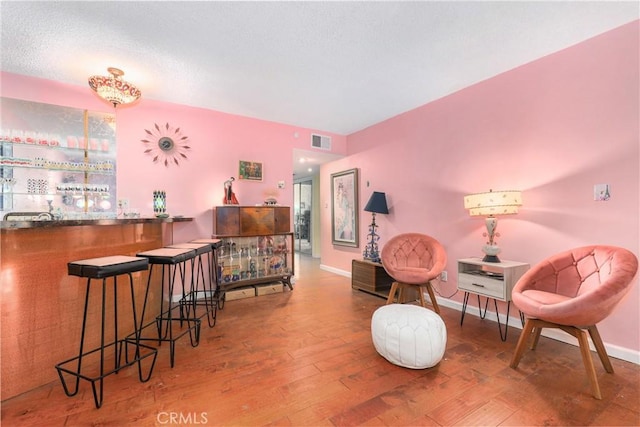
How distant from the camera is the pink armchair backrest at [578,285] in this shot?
64.6 inches

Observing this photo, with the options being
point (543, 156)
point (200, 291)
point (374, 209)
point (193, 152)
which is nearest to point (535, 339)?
point (543, 156)

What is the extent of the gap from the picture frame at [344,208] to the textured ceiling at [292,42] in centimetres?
185

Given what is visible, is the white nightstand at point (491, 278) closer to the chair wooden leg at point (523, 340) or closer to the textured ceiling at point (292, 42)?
the chair wooden leg at point (523, 340)

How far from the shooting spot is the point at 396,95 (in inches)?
133

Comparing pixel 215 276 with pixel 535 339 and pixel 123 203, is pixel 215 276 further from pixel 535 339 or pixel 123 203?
pixel 535 339

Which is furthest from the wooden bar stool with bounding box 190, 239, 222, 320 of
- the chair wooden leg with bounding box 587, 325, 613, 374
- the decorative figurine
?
the chair wooden leg with bounding box 587, 325, 613, 374

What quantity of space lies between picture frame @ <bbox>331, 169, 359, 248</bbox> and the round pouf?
2.70 meters

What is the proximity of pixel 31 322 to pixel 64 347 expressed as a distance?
28 centimetres

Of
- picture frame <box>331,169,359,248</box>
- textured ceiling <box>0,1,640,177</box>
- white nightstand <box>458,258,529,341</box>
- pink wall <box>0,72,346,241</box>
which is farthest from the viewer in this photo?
picture frame <box>331,169,359,248</box>

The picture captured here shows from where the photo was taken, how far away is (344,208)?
16.4ft

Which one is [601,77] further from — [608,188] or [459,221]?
[459,221]

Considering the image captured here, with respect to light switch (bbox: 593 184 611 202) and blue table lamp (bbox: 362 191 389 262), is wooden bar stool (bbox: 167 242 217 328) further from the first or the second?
light switch (bbox: 593 184 611 202)

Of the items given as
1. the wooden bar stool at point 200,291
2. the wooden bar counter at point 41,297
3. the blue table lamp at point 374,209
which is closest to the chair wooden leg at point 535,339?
the blue table lamp at point 374,209

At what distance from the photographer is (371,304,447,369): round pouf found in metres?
1.91
